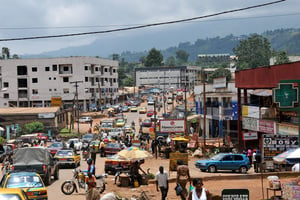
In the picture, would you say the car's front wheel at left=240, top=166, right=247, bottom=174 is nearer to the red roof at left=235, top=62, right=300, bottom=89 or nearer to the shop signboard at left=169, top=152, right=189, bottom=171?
the shop signboard at left=169, top=152, right=189, bottom=171

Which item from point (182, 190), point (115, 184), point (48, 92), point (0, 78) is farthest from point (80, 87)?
point (182, 190)

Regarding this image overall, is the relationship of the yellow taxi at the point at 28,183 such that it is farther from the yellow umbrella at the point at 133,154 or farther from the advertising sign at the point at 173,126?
the advertising sign at the point at 173,126

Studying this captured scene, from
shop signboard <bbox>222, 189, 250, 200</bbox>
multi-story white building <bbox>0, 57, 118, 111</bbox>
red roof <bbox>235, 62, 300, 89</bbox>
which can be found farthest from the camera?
multi-story white building <bbox>0, 57, 118, 111</bbox>

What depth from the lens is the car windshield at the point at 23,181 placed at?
719 inches

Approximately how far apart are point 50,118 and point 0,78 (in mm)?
41866

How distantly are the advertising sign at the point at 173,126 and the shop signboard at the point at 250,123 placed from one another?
5.43 m

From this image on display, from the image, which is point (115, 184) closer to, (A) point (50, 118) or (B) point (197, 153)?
(B) point (197, 153)

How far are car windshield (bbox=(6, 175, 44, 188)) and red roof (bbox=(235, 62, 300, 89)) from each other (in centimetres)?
2035

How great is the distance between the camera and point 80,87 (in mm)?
109750

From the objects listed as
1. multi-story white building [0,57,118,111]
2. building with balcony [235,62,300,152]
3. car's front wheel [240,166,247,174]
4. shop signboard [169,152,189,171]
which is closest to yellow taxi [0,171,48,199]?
shop signboard [169,152,189,171]

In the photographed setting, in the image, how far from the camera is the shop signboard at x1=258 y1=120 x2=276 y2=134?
126 feet

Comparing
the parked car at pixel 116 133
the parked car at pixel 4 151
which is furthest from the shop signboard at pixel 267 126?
the parked car at pixel 116 133

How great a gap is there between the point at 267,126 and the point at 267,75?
3.76m

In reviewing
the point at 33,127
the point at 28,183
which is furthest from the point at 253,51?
the point at 28,183
